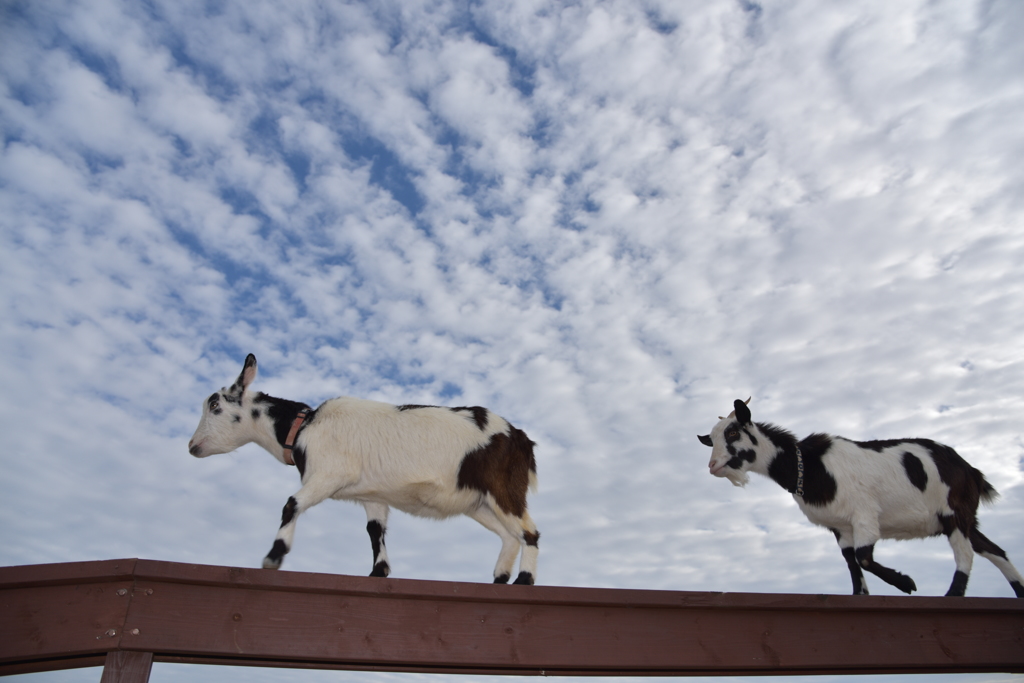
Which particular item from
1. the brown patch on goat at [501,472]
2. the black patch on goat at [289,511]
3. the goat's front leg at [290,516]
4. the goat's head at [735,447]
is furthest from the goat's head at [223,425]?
the goat's head at [735,447]

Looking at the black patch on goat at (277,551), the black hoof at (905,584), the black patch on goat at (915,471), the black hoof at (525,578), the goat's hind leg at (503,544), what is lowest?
the black hoof at (905,584)

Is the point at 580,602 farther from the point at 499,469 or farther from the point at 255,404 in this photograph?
the point at 255,404

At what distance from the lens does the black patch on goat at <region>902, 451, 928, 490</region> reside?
5480mm

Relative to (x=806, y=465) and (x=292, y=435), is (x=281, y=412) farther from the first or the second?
(x=806, y=465)

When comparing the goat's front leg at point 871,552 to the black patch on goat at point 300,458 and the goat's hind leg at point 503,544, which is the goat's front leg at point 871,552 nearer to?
the goat's hind leg at point 503,544

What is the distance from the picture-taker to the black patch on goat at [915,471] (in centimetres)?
548

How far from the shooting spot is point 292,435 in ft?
17.3

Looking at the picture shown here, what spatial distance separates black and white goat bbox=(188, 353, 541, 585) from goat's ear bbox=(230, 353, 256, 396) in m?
0.20

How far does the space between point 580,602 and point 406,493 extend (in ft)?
6.13

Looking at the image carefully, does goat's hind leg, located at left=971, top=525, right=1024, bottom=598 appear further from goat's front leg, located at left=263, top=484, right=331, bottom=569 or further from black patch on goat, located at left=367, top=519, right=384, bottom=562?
goat's front leg, located at left=263, top=484, right=331, bottom=569

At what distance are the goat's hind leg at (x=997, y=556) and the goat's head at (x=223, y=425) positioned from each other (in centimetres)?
609

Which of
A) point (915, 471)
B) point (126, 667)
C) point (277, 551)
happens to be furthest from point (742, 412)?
point (126, 667)

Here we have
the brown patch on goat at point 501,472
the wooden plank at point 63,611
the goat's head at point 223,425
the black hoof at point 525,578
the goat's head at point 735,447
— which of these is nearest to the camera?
the wooden plank at point 63,611

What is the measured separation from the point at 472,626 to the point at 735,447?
337cm
